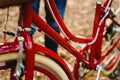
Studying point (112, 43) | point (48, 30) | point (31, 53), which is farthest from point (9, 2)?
point (112, 43)

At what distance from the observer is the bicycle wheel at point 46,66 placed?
178cm

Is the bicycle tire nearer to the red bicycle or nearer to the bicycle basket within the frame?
the red bicycle

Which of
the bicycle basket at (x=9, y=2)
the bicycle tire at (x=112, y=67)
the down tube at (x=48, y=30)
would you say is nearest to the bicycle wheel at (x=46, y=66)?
the down tube at (x=48, y=30)

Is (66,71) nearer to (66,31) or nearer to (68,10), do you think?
(66,31)

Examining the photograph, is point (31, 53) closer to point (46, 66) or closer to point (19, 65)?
point (19, 65)

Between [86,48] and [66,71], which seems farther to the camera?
[86,48]

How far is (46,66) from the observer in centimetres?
197

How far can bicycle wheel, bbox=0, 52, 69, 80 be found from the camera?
1783mm

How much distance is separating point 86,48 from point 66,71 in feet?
2.36

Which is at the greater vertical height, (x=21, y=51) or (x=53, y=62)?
(x=21, y=51)

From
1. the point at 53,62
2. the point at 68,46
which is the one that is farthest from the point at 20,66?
the point at 68,46

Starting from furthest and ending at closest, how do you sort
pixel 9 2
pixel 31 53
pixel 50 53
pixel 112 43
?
1. pixel 112 43
2. pixel 50 53
3. pixel 31 53
4. pixel 9 2

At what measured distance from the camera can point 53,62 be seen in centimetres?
198

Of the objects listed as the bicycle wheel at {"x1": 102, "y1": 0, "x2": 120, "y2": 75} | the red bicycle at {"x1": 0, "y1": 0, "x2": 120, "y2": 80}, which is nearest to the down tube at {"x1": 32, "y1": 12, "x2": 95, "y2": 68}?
the red bicycle at {"x1": 0, "y1": 0, "x2": 120, "y2": 80}
